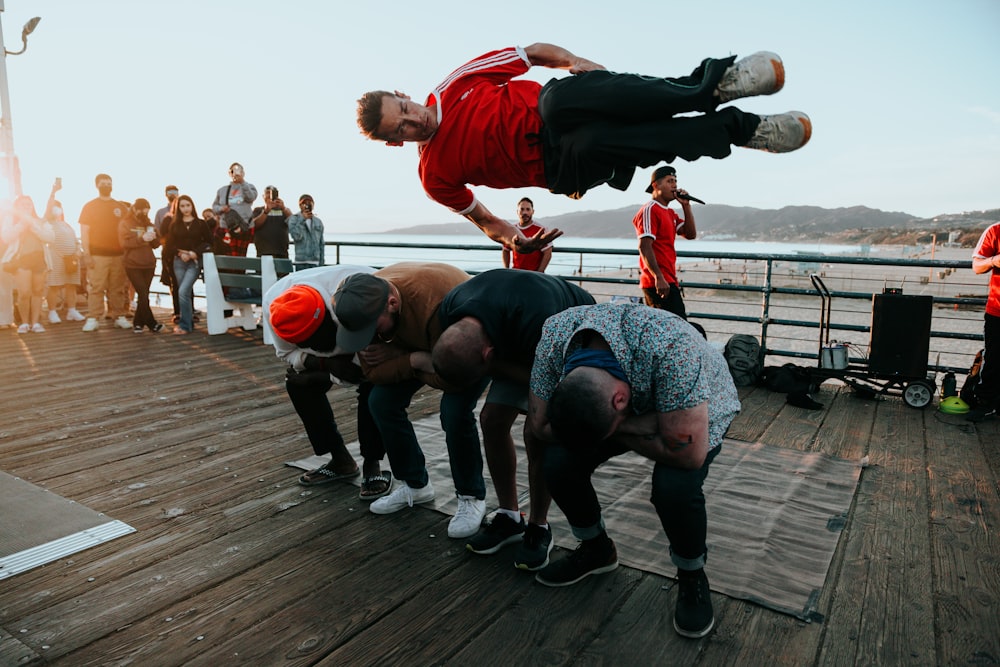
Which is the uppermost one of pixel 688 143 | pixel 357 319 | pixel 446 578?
pixel 688 143

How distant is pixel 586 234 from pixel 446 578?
116141 mm

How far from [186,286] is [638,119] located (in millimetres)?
6561

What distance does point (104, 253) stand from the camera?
23.3ft

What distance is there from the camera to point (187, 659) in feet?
5.28

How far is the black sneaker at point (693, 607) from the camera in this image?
1.70 m

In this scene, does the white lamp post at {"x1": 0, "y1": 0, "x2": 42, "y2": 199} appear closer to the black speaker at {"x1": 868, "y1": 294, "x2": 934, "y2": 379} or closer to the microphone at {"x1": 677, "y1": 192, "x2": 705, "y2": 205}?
the microphone at {"x1": 677, "y1": 192, "x2": 705, "y2": 205}

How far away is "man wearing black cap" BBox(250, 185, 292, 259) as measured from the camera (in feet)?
23.2

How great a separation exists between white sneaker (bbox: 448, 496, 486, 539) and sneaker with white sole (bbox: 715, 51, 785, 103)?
5.34 ft

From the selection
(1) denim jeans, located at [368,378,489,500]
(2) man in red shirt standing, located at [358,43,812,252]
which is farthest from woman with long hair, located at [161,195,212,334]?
(2) man in red shirt standing, located at [358,43,812,252]

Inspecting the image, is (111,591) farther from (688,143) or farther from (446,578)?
(688,143)

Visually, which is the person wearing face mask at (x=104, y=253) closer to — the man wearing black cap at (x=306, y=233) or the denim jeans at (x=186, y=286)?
the denim jeans at (x=186, y=286)

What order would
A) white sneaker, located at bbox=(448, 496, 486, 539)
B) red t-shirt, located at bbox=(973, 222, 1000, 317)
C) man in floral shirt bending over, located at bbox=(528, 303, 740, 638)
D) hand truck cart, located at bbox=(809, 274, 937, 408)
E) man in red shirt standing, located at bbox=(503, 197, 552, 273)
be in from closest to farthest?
man in floral shirt bending over, located at bbox=(528, 303, 740, 638) < white sneaker, located at bbox=(448, 496, 486, 539) < red t-shirt, located at bbox=(973, 222, 1000, 317) < hand truck cart, located at bbox=(809, 274, 937, 408) < man in red shirt standing, located at bbox=(503, 197, 552, 273)

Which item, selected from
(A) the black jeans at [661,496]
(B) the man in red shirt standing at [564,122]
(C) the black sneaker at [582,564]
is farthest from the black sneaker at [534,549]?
(B) the man in red shirt standing at [564,122]

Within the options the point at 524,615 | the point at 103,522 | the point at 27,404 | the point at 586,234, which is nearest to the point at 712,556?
the point at 524,615
